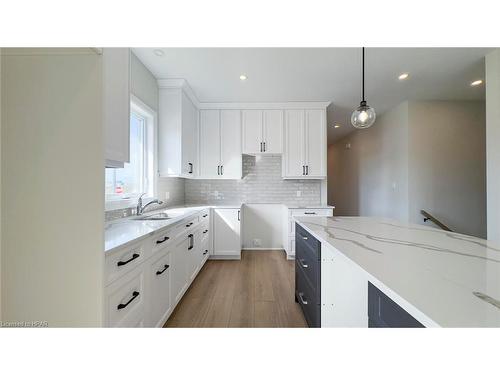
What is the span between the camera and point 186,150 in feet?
9.62

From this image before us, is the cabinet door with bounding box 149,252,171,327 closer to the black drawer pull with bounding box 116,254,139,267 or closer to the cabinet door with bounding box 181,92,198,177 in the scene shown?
the black drawer pull with bounding box 116,254,139,267

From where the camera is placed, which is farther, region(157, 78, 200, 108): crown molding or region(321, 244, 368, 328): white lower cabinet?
region(157, 78, 200, 108): crown molding

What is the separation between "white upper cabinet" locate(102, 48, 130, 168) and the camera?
1.14 m

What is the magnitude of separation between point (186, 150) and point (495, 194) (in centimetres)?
399

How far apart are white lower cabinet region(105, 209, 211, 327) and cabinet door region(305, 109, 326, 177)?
7.88 ft

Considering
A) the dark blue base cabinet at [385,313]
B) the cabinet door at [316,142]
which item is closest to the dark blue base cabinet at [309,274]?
the dark blue base cabinet at [385,313]

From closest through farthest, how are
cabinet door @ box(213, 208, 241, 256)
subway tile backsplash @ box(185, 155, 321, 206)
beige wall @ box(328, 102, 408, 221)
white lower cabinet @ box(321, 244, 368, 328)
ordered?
white lower cabinet @ box(321, 244, 368, 328) < cabinet door @ box(213, 208, 241, 256) < beige wall @ box(328, 102, 408, 221) < subway tile backsplash @ box(185, 155, 321, 206)

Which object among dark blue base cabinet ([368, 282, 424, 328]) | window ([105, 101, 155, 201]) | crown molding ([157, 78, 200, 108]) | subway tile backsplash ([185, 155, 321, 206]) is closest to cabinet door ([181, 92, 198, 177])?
crown molding ([157, 78, 200, 108])

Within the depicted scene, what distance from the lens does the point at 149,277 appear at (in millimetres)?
1328

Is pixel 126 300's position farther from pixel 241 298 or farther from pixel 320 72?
pixel 320 72
